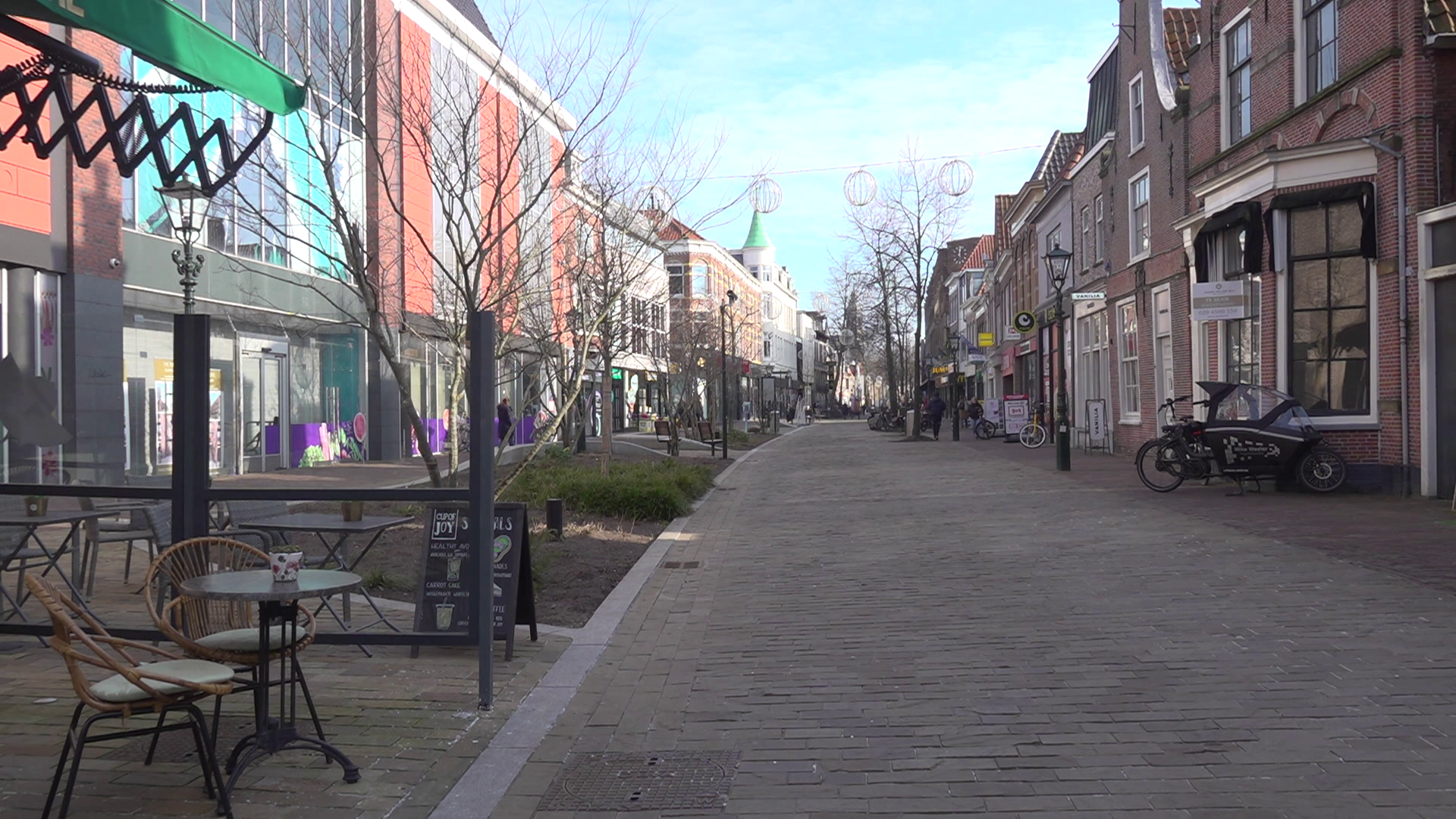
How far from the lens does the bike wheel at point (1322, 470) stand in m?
14.6

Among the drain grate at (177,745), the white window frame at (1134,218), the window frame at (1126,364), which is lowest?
the drain grate at (177,745)

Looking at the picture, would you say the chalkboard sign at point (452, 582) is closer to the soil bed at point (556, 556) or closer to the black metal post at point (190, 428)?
the soil bed at point (556, 556)

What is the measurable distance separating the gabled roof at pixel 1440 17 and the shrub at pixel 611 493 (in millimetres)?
10538

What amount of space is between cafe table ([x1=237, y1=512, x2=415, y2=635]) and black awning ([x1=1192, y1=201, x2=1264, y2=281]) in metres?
13.6

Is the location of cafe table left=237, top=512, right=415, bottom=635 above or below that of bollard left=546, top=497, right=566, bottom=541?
above

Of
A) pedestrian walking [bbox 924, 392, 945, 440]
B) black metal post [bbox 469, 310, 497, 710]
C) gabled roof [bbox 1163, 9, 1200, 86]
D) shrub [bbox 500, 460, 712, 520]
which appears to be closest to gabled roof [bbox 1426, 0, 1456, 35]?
gabled roof [bbox 1163, 9, 1200, 86]

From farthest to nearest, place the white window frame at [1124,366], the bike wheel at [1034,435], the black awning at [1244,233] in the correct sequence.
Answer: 1. the bike wheel at [1034,435]
2. the white window frame at [1124,366]
3. the black awning at [1244,233]

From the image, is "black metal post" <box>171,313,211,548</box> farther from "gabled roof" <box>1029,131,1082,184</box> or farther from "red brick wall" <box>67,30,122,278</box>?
"gabled roof" <box>1029,131,1082,184</box>

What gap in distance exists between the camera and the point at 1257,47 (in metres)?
17.1

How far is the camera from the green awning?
4.39m

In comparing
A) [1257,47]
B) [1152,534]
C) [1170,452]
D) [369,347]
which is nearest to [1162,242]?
[1257,47]

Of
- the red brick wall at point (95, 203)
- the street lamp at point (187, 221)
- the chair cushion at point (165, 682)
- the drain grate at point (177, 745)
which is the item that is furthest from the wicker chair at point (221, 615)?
the red brick wall at point (95, 203)

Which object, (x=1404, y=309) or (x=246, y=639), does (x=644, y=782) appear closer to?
(x=246, y=639)

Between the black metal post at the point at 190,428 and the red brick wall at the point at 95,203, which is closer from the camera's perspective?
the black metal post at the point at 190,428
